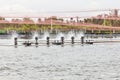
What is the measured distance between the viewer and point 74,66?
45.9 meters

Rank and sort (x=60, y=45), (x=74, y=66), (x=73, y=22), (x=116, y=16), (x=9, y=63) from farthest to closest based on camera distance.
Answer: (x=73, y=22)
(x=116, y=16)
(x=60, y=45)
(x=9, y=63)
(x=74, y=66)

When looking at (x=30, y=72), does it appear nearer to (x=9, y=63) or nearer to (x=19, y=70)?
(x=19, y=70)

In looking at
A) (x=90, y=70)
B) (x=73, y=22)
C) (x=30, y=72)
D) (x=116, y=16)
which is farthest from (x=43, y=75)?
(x=73, y=22)

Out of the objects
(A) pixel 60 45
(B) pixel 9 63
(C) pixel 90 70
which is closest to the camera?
(C) pixel 90 70

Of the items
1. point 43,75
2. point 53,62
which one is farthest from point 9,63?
point 43,75

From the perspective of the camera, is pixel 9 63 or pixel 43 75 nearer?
pixel 43 75

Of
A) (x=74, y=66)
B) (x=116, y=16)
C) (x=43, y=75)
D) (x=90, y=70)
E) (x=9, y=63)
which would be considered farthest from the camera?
(x=116, y=16)

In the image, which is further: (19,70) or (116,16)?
(116,16)

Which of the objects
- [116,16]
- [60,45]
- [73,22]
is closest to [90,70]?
[60,45]

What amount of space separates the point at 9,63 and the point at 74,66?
6468 millimetres

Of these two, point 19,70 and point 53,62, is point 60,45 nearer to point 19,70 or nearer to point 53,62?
point 53,62

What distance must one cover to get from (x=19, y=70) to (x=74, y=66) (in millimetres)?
5536

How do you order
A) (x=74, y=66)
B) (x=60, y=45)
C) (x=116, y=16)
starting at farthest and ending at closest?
(x=116, y=16) → (x=60, y=45) → (x=74, y=66)

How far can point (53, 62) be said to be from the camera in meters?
50.4
